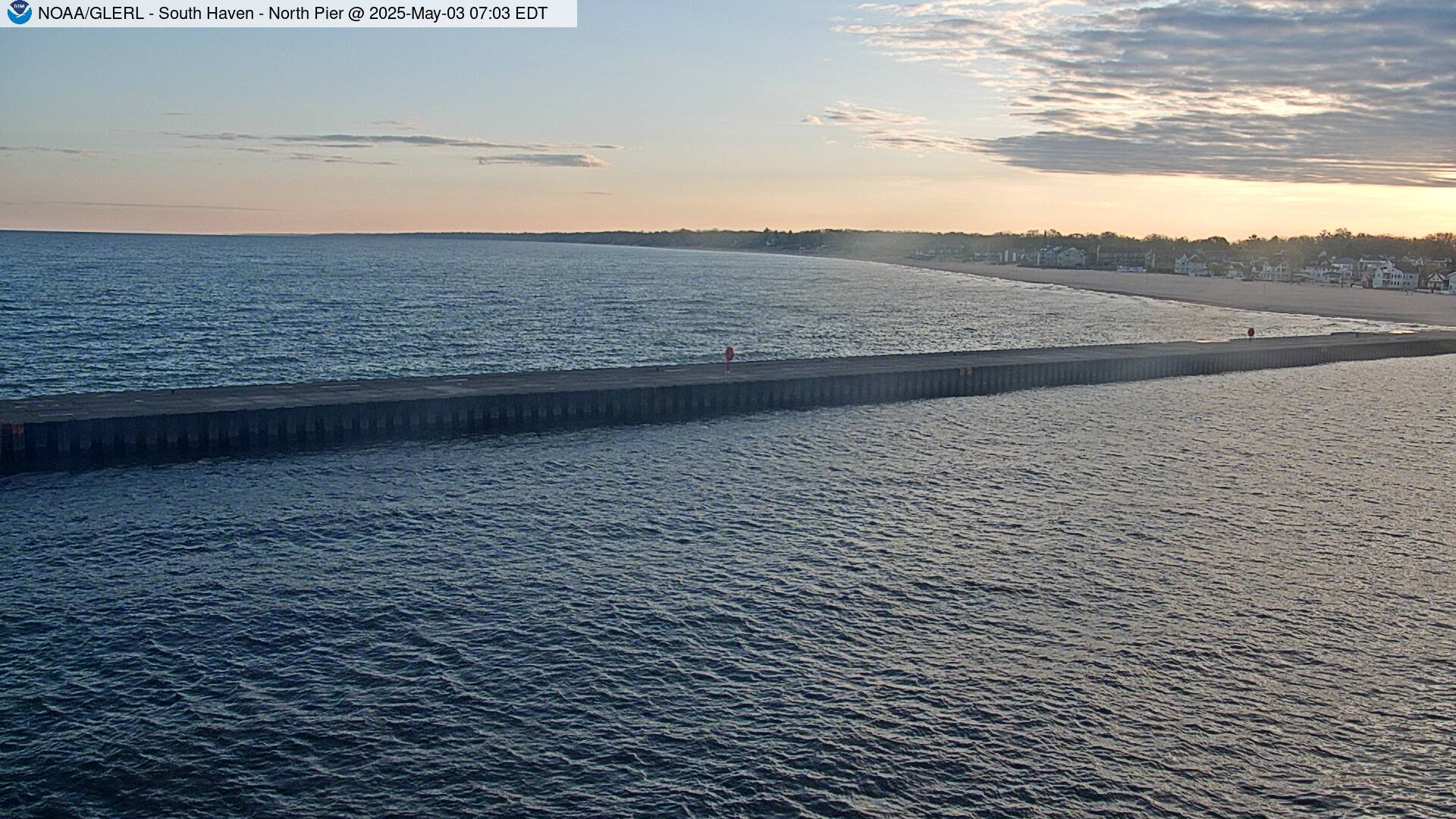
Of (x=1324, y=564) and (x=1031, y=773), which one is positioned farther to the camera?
(x=1324, y=564)

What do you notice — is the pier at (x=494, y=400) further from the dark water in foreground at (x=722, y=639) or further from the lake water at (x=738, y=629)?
the dark water in foreground at (x=722, y=639)

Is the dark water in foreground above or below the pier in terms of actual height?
below

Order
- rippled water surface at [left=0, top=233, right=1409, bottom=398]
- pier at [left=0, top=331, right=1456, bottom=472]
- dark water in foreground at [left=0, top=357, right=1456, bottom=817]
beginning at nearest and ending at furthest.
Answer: dark water in foreground at [left=0, top=357, right=1456, bottom=817]
pier at [left=0, top=331, right=1456, bottom=472]
rippled water surface at [left=0, top=233, right=1409, bottom=398]

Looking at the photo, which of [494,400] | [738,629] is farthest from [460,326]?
[738,629]

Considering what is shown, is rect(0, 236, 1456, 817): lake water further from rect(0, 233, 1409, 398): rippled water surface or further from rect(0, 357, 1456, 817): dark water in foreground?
rect(0, 233, 1409, 398): rippled water surface

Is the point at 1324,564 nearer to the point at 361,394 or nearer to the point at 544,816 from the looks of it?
the point at 544,816

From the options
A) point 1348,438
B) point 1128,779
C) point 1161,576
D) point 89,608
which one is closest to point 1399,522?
point 1161,576

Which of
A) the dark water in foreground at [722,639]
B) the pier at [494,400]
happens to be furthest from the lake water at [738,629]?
the pier at [494,400]

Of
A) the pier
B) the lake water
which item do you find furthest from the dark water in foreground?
the pier
